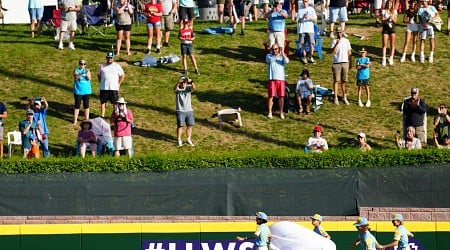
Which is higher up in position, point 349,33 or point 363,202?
point 349,33

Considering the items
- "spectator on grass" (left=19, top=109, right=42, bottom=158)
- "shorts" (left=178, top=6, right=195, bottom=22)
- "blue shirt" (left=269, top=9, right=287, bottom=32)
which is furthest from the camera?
"shorts" (left=178, top=6, right=195, bottom=22)

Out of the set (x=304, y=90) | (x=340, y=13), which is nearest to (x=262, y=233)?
(x=304, y=90)

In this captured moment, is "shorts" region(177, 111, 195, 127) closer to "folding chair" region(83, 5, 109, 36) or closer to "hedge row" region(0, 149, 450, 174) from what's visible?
"hedge row" region(0, 149, 450, 174)

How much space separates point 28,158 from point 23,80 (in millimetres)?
7267

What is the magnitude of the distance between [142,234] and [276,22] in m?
9.91

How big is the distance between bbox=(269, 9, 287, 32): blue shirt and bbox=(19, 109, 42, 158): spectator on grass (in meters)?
7.35

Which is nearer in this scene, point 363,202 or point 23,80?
point 363,202

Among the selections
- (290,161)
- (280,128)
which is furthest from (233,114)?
(290,161)

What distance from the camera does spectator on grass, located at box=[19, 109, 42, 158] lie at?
25828 millimetres

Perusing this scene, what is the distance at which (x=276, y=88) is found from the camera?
92.9 feet

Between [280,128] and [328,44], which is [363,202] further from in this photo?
[328,44]

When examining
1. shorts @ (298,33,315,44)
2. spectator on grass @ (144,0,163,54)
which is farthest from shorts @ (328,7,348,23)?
spectator on grass @ (144,0,163,54)

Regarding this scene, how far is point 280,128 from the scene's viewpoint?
28.4 meters

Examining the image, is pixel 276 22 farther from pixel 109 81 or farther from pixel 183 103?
pixel 109 81
